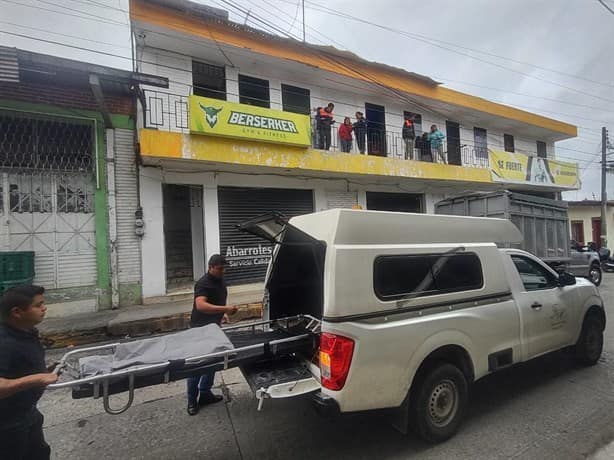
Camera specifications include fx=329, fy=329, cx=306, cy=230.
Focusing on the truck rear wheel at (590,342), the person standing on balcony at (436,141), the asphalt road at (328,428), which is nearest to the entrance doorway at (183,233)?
the asphalt road at (328,428)

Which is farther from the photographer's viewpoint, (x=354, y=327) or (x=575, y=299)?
(x=575, y=299)

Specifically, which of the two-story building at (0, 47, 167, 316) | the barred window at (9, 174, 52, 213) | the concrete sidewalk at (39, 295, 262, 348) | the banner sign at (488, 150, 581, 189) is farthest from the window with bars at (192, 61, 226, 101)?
the banner sign at (488, 150, 581, 189)

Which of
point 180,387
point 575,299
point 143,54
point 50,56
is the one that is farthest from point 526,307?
point 143,54

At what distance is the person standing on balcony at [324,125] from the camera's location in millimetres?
10328

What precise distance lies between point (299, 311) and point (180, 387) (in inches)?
76.8

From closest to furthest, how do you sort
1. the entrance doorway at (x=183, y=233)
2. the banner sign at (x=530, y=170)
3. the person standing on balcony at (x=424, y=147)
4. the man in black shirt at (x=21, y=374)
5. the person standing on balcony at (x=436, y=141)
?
the man in black shirt at (x=21, y=374) < the entrance doorway at (x=183, y=233) < the person standing on balcony at (x=436, y=141) < the person standing on balcony at (x=424, y=147) < the banner sign at (x=530, y=170)

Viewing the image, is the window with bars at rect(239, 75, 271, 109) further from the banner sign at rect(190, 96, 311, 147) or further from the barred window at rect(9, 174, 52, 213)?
the barred window at rect(9, 174, 52, 213)

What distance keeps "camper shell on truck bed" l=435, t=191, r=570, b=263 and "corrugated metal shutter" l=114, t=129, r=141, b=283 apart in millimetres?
8837

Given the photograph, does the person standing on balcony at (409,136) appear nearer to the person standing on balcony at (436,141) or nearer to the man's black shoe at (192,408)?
the person standing on balcony at (436,141)

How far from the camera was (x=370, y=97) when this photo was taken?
40.1 ft

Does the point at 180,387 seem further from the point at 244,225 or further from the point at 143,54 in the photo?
the point at 143,54

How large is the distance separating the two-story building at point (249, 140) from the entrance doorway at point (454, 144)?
3.08ft

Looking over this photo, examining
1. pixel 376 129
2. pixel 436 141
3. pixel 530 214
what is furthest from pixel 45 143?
pixel 530 214

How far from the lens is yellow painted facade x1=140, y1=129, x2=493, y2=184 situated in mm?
7730
